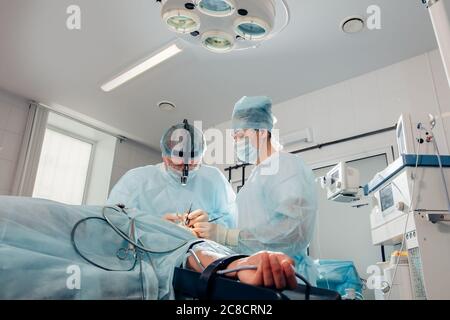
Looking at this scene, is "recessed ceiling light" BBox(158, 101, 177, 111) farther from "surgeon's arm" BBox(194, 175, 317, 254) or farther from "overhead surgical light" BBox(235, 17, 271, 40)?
"surgeon's arm" BBox(194, 175, 317, 254)

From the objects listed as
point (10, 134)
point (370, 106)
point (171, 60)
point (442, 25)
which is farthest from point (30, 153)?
point (442, 25)

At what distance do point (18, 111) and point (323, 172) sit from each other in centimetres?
A: 244

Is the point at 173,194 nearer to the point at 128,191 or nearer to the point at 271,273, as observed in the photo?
the point at 128,191

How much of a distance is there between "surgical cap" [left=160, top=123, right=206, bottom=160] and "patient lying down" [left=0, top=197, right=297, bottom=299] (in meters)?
0.63

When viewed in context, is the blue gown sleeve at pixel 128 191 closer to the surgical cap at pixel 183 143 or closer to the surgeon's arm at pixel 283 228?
the surgical cap at pixel 183 143

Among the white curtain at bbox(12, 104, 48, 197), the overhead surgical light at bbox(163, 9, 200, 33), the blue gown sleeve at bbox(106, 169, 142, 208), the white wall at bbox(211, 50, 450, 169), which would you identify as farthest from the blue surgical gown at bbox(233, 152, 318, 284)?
the white curtain at bbox(12, 104, 48, 197)

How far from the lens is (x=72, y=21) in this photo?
6.25ft

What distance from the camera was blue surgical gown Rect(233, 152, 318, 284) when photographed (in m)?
1.20

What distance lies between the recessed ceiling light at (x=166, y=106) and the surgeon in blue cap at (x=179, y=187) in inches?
46.9

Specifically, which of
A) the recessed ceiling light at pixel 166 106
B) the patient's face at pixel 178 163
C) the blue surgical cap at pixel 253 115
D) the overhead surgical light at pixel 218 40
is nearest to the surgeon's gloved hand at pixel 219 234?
the patient's face at pixel 178 163

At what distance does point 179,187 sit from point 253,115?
19.9 inches

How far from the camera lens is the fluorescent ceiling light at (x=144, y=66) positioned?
81.0 inches
